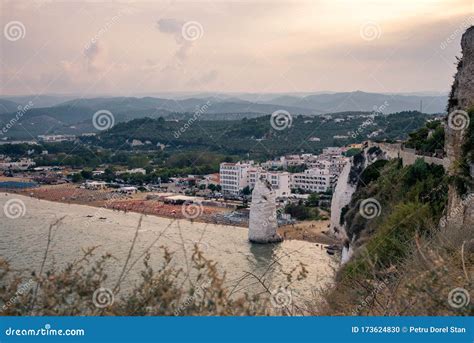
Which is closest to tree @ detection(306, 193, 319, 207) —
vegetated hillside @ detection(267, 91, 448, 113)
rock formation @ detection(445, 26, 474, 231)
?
rock formation @ detection(445, 26, 474, 231)

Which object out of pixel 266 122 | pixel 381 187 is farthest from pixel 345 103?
pixel 381 187

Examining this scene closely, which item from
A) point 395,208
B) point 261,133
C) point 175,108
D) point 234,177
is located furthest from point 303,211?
point 175,108

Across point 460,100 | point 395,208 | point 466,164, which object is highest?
point 460,100

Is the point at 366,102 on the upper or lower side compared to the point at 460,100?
lower

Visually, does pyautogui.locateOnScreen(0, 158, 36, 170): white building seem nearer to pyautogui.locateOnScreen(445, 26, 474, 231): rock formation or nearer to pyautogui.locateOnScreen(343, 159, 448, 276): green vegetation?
pyautogui.locateOnScreen(343, 159, 448, 276): green vegetation

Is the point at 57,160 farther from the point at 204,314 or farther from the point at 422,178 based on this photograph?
the point at 204,314

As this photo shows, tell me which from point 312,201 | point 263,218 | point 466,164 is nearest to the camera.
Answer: point 466,164

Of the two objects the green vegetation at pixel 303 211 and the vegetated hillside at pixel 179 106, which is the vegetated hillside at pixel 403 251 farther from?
the vegetated hillside at pixel 179 106

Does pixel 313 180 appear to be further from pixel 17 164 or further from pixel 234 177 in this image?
pixel 17 164
